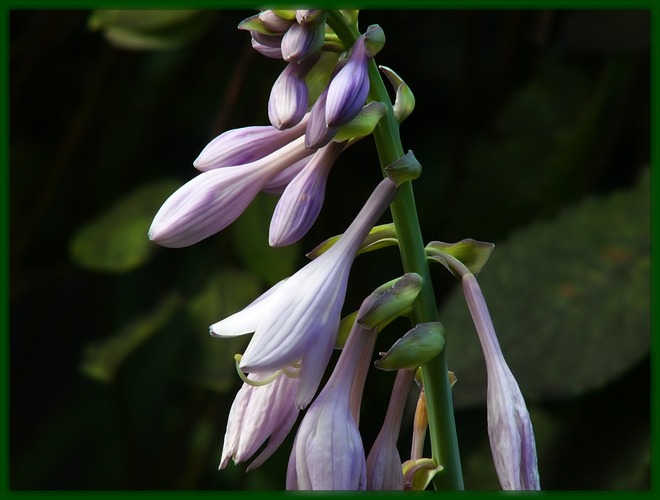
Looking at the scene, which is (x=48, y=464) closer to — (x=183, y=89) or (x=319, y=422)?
(x=183, y=89)

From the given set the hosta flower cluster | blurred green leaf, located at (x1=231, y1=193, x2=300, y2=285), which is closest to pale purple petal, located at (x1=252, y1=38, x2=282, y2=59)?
the hosta flower cluster

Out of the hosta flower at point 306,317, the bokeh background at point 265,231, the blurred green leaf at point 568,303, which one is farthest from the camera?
the bokeh background at point 265,231

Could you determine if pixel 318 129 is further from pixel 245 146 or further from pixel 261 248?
pixel 261 248

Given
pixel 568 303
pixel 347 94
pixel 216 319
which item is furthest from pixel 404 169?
pixel 216 319

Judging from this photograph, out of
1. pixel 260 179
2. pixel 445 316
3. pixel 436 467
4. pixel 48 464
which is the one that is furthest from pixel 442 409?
pixel 48 464

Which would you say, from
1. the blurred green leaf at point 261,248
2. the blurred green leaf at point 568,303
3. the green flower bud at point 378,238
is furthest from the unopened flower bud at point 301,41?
the blurred green leaf at point 261,248

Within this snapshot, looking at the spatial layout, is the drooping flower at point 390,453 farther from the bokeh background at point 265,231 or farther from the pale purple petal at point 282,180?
the bokeh background at point 265,231

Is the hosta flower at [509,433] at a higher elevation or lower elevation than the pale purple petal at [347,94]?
lower
